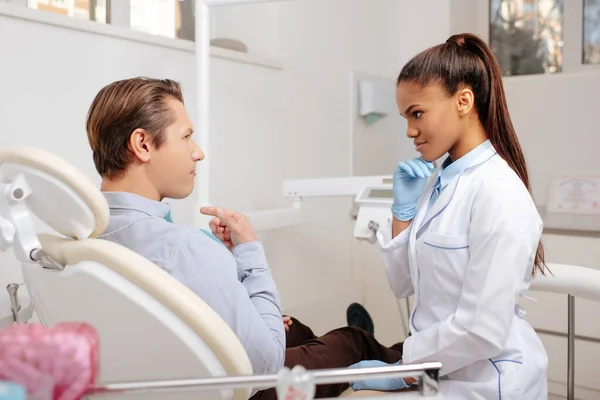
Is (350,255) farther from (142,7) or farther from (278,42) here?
(142,7)

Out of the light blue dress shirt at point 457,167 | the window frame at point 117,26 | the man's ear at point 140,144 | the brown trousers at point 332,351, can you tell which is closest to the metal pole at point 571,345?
the brown trousers at point 332,351

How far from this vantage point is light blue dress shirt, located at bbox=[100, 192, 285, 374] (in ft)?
3.55

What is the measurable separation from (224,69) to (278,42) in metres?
0.41

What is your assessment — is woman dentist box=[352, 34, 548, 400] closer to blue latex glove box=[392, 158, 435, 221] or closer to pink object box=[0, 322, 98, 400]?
blue latex glove box=[392, 158, 435, 221]

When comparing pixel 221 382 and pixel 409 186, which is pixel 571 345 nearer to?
pixel 409 186

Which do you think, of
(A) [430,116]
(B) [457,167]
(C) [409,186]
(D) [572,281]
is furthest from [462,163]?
(D) [572,281]

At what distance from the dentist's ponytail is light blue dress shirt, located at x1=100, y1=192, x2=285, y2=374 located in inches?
20.9

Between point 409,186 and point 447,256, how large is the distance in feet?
1.01

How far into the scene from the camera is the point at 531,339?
128cm

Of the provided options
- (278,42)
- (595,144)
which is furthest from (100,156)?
(595,144)

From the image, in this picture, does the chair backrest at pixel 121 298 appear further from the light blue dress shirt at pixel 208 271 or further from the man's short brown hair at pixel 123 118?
the man's short brown hair at pixel 123 118

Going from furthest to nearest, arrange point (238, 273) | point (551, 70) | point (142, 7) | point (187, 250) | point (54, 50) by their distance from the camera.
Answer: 1. point (551, 70)
2. point (142, 7)
3. point (54, 50)
4. point (238, 273)
5. point (187, 250)

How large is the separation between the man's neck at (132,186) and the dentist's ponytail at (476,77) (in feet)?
1.84

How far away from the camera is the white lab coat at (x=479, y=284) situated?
3.76ft
